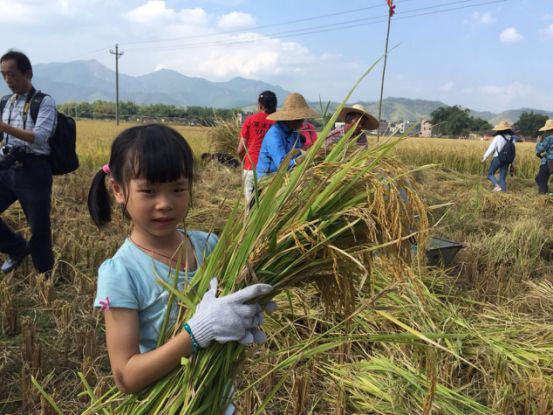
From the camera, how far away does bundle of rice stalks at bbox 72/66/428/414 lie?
96 cm

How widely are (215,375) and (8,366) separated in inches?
72.3

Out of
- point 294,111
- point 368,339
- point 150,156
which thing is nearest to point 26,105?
point 294,111

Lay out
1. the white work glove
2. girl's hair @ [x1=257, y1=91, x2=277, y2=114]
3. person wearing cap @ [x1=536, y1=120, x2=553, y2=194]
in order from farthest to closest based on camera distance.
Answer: person wearing cap @ [x1=536, y1=120, x2=553, y2=194], girl's hair @ [x1=257, y1=91, x2=277, y2=114], the white work glove

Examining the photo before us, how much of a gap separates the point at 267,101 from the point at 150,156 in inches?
124

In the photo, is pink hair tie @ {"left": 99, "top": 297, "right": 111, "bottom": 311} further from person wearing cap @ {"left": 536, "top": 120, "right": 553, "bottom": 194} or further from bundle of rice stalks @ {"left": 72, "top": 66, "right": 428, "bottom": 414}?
person wearing cap @ {"left": 536, "top": 120, "right": 553, "bottom": 194}

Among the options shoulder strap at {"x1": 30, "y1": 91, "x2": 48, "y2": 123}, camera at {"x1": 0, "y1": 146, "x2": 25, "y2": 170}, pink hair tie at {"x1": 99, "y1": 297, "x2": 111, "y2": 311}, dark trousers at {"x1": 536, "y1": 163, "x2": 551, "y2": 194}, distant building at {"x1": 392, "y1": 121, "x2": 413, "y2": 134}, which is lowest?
dark trousers at {"x1": 536, "y1": 163, "x2": 551, "y2": 194}

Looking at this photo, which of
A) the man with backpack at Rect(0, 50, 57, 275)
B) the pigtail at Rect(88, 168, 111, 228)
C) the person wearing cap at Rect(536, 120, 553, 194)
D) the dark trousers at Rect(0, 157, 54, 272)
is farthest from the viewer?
the person wearing cap at Rect(536, 120, 553, 194)

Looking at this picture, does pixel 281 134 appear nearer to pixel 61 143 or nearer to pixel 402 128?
pixel 61 143

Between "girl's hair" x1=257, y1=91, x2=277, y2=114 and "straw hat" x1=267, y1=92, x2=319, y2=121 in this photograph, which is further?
"girl's hair" x1=257, y1=91, x2=277, y2=114

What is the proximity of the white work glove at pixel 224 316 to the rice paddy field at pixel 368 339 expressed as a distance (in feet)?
0.70

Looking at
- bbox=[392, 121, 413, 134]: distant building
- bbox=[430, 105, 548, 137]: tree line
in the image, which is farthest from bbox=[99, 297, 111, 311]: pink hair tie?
bbox=[430, 105, 548, 137]: tree line

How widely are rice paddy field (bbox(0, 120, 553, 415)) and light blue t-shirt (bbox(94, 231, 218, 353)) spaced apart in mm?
180

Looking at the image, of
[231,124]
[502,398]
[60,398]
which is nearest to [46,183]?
[60,398]

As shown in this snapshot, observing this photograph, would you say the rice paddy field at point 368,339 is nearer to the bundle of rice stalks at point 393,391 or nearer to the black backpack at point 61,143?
the bundle of rice stalks at point 393,391
